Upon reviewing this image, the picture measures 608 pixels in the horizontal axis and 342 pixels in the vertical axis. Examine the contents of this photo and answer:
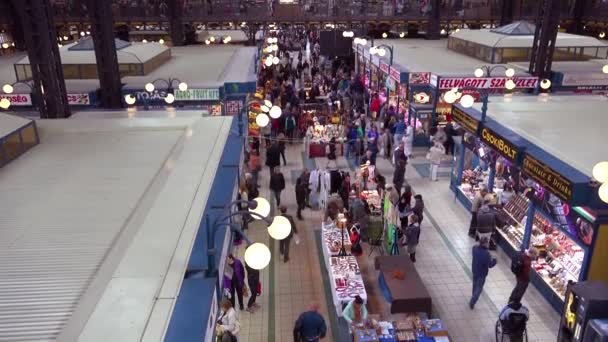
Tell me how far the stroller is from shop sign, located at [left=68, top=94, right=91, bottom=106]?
13176 millimetres

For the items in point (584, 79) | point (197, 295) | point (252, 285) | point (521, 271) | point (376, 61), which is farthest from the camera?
point (376, 61)

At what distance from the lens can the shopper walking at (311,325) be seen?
24.3 ft

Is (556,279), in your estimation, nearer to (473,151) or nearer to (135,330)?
(473,151)

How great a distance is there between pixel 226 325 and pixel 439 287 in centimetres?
473

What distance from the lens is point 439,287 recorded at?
32.7 ft

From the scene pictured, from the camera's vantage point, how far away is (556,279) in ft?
30.9

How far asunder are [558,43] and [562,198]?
15.7 m

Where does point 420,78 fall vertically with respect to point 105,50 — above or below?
below

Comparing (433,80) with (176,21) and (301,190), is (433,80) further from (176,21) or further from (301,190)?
(176,21)

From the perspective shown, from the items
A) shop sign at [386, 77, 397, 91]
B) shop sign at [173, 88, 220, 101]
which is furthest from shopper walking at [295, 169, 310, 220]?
shop sign at [386, 77, 397, 91]

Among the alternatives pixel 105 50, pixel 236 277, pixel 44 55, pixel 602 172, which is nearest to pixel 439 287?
pixel 236 277

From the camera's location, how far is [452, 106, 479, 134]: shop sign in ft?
40.6

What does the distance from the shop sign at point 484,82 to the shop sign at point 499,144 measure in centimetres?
599

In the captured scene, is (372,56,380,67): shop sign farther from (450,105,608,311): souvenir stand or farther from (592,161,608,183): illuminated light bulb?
(592,161,608,183): illuminated light bulb
